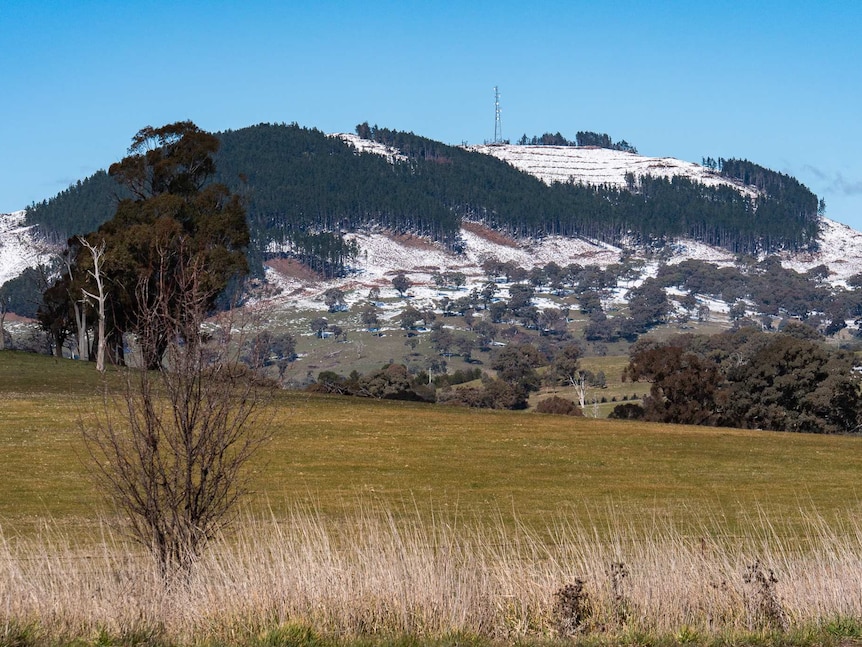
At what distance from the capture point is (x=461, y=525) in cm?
2122

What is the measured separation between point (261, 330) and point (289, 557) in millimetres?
3382

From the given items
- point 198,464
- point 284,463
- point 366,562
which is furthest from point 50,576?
point 284,463

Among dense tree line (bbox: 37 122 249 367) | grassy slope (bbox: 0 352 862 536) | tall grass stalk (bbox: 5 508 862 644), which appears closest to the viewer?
tall grass stalk (bbox: 5 508 862 644)

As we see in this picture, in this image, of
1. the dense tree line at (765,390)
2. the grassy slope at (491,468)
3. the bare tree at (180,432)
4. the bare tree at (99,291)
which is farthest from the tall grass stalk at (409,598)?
the dense tree line at (765,390)

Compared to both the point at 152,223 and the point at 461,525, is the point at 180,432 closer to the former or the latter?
the point at 461,525

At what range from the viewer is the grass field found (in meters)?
12.5

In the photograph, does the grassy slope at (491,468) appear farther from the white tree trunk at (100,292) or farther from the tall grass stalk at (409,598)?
the white tree trunk at (100,292)

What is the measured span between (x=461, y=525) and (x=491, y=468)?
31.6 feet

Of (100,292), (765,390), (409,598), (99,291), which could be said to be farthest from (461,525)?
(765,390)

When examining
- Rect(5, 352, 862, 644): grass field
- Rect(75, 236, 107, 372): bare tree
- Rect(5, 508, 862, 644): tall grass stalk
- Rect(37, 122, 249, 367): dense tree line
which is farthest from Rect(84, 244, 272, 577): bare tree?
Rect(37, 122, 249, 367): dense tree line

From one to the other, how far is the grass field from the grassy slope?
120 millimetres

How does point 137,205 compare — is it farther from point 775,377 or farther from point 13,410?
point 775,377

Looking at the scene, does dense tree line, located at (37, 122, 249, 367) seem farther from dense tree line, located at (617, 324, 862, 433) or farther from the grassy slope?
dense tree line, located at (617, 324, 862, 433)

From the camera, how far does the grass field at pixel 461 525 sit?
12.5 metres
